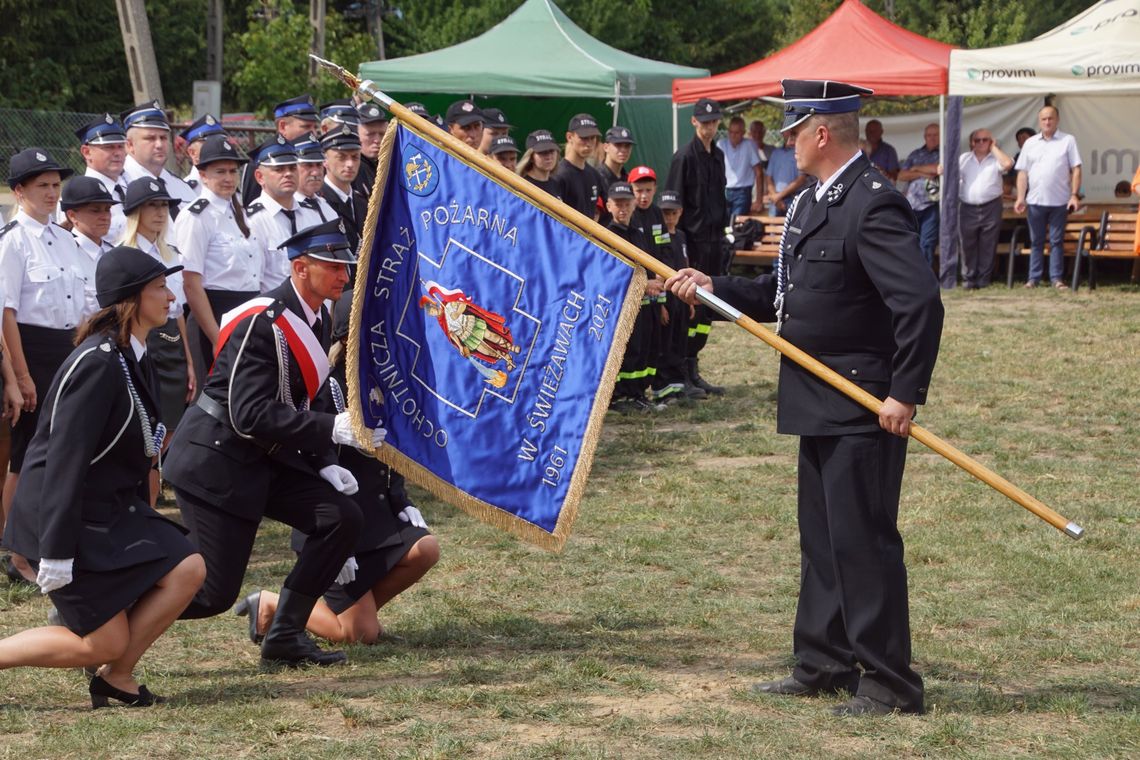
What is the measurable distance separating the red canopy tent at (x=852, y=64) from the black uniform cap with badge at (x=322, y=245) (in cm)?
A: 1426

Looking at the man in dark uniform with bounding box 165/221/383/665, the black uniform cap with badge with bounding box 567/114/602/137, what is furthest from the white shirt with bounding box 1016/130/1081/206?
the man in dark uniform with bounding box 165/221/383/665

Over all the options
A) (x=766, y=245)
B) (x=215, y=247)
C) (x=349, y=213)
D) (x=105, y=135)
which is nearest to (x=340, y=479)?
(x=215, y=247)

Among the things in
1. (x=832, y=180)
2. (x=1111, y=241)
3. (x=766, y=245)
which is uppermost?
(x=832, y=180)

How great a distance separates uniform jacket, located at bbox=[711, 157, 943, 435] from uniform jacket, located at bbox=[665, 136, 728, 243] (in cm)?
775

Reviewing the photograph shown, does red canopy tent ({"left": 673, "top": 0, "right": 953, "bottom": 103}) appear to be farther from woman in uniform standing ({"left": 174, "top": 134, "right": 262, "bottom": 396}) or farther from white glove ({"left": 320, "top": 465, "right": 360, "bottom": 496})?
white glove ({"left": 320, "top": 465, "right": 360, "bottom": 496})

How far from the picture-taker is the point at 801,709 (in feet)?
17.6

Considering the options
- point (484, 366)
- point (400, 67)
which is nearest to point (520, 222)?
point (484, 366)

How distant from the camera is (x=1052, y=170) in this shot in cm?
1908

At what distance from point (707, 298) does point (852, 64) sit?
1538 cm

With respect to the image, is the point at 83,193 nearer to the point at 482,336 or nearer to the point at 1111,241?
the point at 482,336

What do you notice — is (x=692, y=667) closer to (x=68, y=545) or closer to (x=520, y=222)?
(x=520, y=222)

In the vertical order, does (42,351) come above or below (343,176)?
below

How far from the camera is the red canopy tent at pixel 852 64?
19062mm

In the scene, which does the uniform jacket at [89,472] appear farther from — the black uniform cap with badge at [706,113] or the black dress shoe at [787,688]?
the black uniform cap with badge at [706,113]
